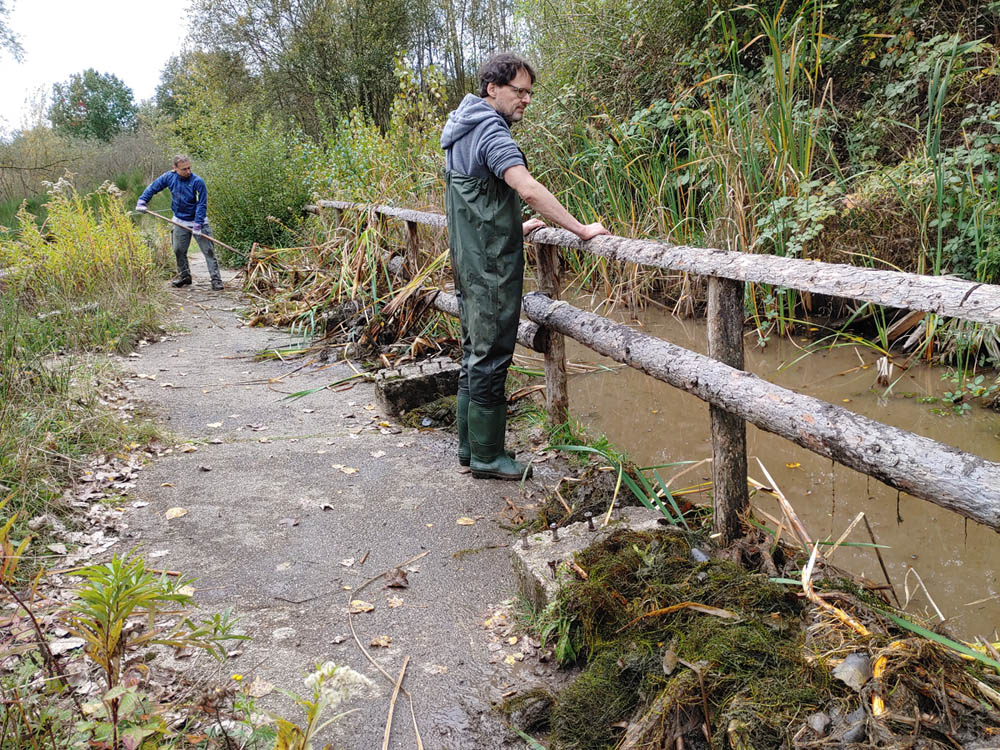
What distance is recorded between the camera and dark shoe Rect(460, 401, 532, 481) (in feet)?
12.9

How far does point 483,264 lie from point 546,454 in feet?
4.09

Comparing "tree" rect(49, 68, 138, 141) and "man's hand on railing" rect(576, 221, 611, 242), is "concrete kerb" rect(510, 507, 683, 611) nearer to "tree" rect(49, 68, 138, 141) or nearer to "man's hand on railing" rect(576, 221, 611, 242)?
"man's hand on railing" rect(576, 221, 611, 242)

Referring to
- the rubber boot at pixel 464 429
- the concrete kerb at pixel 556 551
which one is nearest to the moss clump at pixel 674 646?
the concrete kerb at pixel 556 551

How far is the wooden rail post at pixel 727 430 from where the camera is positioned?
274 centimetres

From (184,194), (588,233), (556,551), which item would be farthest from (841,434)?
(184,194)

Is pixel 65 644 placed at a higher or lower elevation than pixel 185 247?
lower

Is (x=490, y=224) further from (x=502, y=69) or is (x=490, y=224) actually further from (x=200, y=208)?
(x=200, y=208)

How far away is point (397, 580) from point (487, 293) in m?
1.45


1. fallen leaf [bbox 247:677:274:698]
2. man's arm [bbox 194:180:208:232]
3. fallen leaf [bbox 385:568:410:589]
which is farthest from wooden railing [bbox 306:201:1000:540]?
man's arm [bbox 194:180:208:232]

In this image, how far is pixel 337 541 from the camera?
11.2 feet

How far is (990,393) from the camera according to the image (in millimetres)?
4367

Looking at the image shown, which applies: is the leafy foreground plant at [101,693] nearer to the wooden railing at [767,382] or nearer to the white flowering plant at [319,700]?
the white flowering plant at [319,700]

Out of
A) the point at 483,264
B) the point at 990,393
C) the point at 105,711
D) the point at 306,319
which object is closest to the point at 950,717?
the point at 105,711

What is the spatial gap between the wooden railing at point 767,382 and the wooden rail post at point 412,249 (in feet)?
8.09
